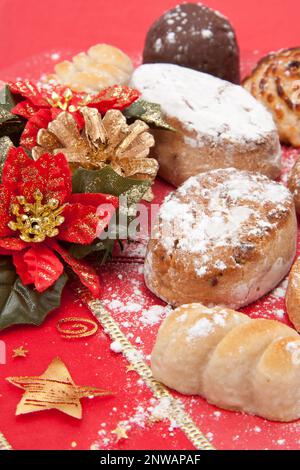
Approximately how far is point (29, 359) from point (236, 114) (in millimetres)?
999

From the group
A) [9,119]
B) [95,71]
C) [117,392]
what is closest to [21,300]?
[117,392]

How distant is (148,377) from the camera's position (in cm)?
173

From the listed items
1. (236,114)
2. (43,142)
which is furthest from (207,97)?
(43,142)

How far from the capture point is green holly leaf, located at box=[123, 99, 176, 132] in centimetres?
223

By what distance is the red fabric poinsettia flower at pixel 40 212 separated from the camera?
1.85 meters

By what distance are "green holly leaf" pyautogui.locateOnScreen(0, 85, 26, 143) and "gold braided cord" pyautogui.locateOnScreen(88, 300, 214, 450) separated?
1.99 ft

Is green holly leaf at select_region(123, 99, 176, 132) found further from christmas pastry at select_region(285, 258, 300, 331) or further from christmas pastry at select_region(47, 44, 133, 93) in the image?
christmas pastry at select_region(285, 258, 300, 331)

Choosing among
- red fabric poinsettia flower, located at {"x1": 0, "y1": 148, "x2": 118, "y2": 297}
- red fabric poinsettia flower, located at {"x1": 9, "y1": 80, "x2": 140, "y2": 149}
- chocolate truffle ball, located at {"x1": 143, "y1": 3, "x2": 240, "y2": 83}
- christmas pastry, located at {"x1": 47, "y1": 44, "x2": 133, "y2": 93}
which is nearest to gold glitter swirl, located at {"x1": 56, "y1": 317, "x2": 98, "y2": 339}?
red fabric poinsettia flower, located at {"x1": 0, "y1": 148, "x2": 118, "y2": 297}

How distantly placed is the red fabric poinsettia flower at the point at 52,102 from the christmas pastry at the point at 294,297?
2.36 ft

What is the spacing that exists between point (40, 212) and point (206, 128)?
0.62 m

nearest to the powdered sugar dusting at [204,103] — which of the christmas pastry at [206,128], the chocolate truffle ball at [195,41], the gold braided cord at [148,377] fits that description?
the christmas pastry at [206,128]

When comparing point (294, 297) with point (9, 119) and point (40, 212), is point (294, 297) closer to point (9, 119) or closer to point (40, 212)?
point (40, 212)

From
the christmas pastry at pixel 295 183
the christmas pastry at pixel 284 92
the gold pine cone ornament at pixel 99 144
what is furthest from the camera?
the christmas pastry at pixel 284 92

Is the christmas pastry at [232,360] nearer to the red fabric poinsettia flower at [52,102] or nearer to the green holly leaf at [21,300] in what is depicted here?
the green holly leaf at [21,300]
